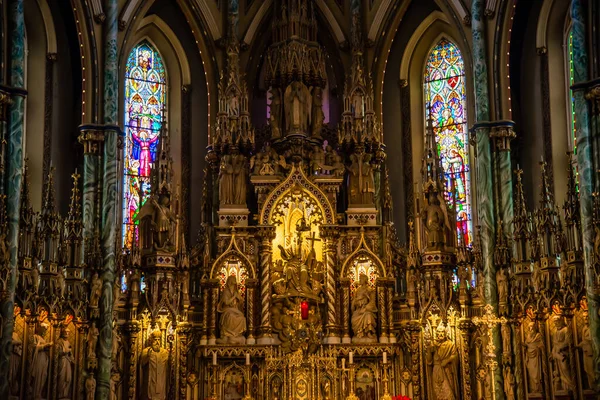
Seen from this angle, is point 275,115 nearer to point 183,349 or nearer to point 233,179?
point 233,179

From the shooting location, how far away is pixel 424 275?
28.2 metres

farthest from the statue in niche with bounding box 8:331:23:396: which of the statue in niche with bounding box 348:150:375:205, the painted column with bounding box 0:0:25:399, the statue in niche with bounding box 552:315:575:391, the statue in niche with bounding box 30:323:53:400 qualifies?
the statue in niche with bounding box 552:315:575:391

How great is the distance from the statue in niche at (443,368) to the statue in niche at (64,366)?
9319 millimetres

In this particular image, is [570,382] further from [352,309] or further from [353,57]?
[353,57]

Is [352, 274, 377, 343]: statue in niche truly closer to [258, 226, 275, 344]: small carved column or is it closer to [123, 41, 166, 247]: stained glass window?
[258, 226, 275, 344]: small carved column

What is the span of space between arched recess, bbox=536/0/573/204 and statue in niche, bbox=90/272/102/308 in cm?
1242

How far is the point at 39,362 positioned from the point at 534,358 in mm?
11980

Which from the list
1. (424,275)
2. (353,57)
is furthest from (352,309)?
(353,57)

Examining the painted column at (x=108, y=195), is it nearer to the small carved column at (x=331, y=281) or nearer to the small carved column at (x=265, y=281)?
the small carved column at (x=265, y=281)

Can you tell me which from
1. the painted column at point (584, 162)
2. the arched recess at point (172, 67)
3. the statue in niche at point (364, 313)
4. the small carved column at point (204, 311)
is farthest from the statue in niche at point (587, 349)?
the arched recess at point (172, 67)

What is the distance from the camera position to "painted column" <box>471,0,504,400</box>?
26703mm

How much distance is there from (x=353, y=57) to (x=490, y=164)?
5668mm

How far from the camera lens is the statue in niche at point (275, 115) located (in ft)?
98.8

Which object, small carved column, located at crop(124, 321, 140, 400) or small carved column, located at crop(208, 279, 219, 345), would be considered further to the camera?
small carved column, located at crop(208, 279, 219, 345)
